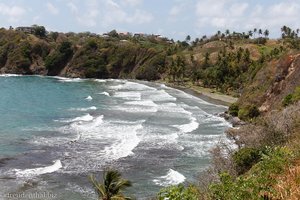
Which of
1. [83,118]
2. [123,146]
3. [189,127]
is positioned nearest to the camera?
[123,146]

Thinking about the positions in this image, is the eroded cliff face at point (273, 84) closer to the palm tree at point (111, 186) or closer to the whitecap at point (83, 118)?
the whitecap at point (83, 118)

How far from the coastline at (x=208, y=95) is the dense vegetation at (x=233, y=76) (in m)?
3.26

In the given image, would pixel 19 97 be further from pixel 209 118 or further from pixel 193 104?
pixel 209 118

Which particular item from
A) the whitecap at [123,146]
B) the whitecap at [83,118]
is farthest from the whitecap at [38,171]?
the whitecap at [83,118]

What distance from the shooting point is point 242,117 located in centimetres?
7238

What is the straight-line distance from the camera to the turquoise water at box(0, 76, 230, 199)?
40406 millimetres

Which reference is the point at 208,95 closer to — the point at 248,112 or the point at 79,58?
the point at 248,112

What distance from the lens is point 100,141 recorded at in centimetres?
5538

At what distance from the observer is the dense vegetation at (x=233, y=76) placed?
1328cm

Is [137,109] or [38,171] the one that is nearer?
[38,171]

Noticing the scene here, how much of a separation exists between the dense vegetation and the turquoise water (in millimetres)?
5886

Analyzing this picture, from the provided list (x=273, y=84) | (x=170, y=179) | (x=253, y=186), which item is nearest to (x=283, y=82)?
(x=273, y=84)

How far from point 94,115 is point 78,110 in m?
8.19

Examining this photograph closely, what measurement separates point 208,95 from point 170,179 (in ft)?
233
